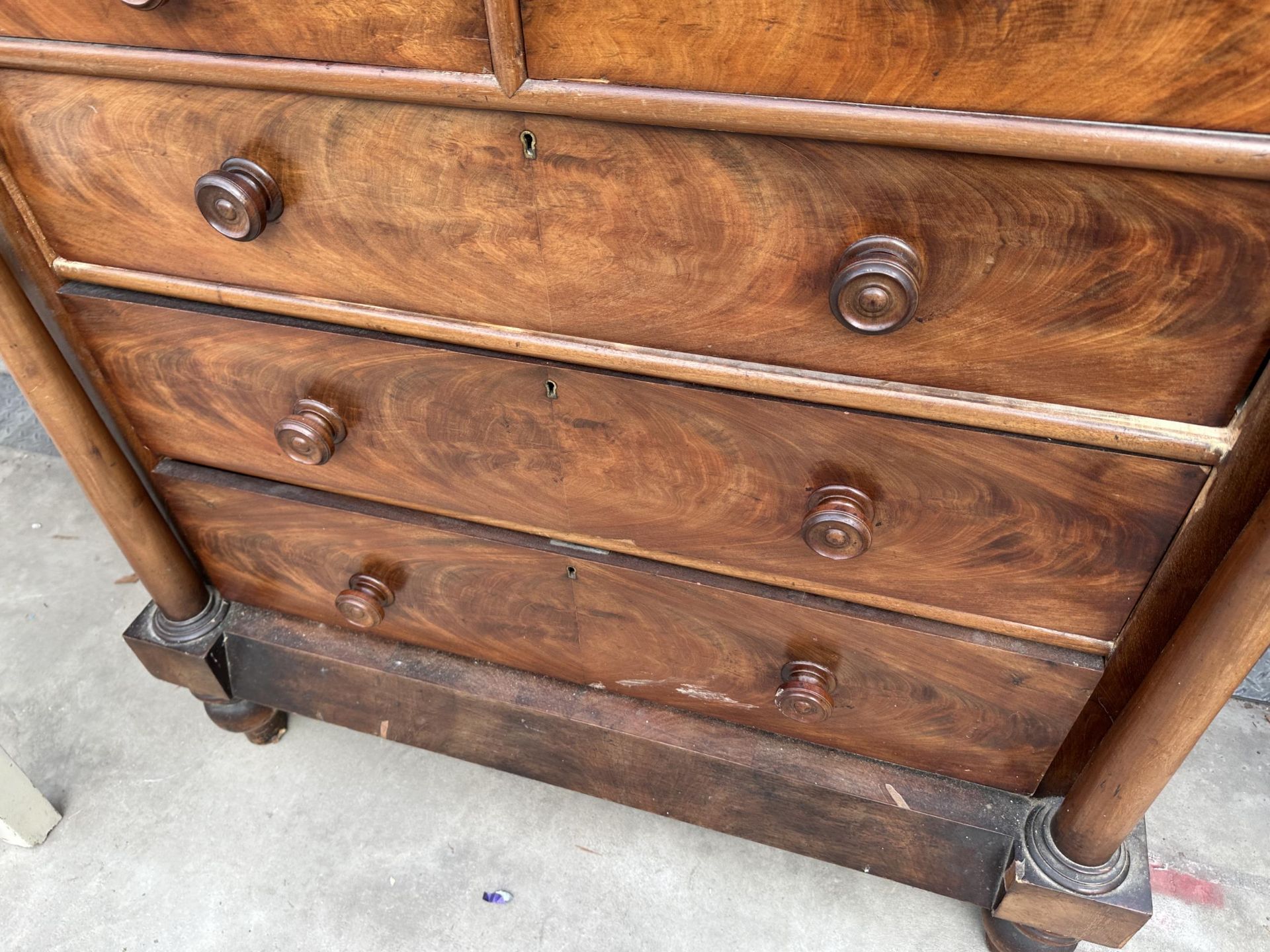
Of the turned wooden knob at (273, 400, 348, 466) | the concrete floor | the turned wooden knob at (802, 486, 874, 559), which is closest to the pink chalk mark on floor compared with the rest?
the concrete floor

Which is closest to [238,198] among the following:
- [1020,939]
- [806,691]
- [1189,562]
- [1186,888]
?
[806,691]

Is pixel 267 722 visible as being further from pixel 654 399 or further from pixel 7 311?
pixel 654 399

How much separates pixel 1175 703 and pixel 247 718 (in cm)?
99

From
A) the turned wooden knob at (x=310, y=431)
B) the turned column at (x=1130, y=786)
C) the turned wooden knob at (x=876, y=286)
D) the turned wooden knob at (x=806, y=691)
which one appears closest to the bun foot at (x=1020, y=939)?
the turned column at (x=1130, y=786)

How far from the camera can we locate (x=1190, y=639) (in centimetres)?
60

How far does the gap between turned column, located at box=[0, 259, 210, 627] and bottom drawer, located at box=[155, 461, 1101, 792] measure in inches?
1.1

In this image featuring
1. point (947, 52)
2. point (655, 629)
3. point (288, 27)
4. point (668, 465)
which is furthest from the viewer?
point (655, 629)

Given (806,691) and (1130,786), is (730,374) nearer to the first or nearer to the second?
(806,691)

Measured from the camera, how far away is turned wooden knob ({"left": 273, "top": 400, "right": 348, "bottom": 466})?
74 centimetres

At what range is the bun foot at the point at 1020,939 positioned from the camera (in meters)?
0.88

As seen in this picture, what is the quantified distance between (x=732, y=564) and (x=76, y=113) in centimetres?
60

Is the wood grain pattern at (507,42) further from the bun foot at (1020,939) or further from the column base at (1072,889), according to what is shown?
the bun foot at (1020,939)

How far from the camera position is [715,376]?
24.5 inches

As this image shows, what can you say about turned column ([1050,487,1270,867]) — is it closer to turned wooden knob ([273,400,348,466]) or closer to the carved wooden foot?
turned wooden knob ([273,400,348,466])
